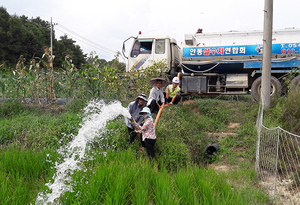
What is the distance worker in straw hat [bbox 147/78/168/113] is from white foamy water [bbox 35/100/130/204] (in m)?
1.13

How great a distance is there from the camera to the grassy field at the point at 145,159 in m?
3.39

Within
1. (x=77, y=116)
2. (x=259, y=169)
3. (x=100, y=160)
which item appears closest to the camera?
(x=100, y=160)

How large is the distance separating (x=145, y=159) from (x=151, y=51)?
6.97 meters

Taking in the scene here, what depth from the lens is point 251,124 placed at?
7852 millimetres

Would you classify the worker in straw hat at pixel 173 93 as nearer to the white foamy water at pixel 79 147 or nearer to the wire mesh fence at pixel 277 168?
the white foamy water at pixel 79 147

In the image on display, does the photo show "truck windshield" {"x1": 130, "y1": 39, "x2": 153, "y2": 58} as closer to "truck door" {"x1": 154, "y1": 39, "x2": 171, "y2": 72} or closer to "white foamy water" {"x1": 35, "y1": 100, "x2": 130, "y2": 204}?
"truck door" {"x1": 154, "y1": 39, "x2": 171, "y2": 72}

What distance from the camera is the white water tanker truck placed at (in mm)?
10062

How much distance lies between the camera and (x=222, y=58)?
35.6 ft

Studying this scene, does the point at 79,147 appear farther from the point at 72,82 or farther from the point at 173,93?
the point at 173,93

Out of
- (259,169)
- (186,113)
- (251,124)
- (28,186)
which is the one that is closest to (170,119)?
(186,113)

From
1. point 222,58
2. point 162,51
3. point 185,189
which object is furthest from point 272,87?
point 185,189

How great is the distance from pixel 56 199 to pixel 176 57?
9.96 metres

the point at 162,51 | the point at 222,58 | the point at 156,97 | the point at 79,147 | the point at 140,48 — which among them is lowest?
the point at 79,147

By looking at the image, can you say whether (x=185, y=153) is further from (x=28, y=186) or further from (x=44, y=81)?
(x=44, y=81)
